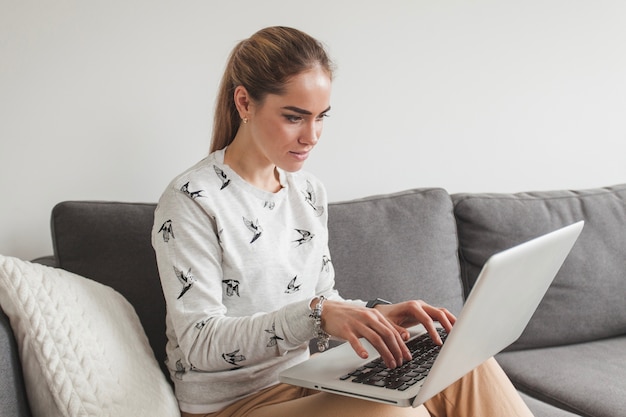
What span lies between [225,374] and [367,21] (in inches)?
46.1

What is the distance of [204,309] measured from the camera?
54.0 inches

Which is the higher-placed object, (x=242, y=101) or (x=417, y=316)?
(x=242, y=101)

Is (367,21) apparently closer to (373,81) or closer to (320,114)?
(373,81)

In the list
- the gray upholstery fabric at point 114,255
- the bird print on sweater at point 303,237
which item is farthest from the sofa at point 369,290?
the bird print on sweater at point 303,237

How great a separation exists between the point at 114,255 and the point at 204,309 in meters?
0.36

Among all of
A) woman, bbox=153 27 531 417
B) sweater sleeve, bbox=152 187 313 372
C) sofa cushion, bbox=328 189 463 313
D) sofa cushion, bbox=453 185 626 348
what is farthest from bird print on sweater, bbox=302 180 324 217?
sofa cushion, bbox=453 185 626 348

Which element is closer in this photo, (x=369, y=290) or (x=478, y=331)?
(x=478, y=331)

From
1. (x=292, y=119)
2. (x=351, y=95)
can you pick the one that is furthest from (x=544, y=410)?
(x=351, y=95)

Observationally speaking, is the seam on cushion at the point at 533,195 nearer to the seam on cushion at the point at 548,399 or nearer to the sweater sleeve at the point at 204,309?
the seam on cushion at the point at 548,399

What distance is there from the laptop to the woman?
0.04 metres

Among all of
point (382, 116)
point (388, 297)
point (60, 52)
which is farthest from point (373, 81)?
point (60, 52)

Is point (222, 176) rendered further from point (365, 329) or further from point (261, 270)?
point (365, 329)

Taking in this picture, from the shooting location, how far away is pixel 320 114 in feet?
5.04

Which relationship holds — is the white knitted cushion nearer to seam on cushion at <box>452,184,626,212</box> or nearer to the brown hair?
the brown hair
